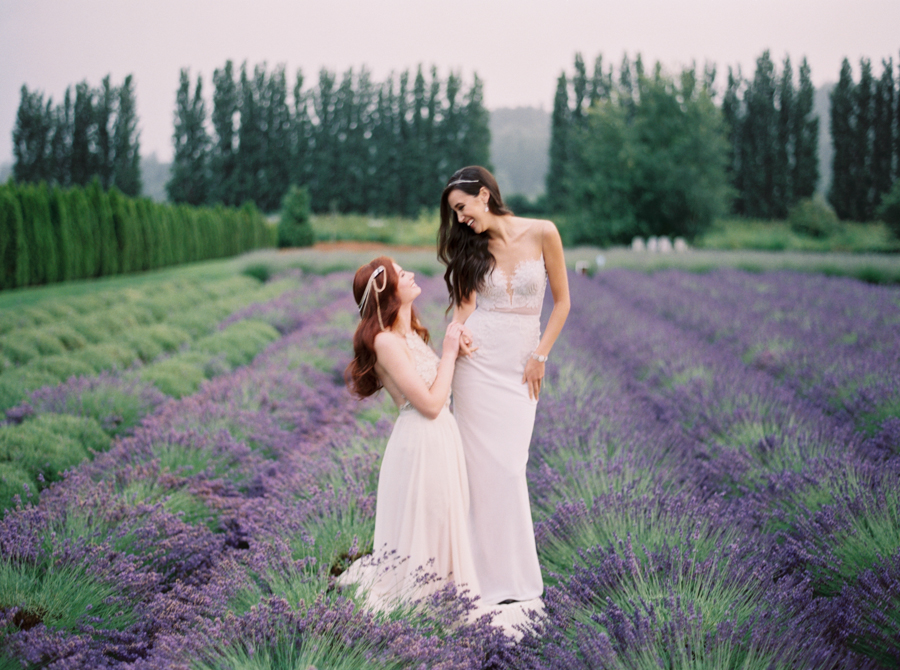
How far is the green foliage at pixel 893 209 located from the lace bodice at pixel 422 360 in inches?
692

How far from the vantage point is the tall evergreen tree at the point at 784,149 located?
32031mm

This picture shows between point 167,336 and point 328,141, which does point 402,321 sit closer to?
point 167,336

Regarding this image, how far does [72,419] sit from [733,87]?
40683 mm

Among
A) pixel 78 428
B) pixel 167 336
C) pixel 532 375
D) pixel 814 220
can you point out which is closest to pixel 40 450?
pixel 78 428

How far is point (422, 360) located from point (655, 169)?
27655 millimetres

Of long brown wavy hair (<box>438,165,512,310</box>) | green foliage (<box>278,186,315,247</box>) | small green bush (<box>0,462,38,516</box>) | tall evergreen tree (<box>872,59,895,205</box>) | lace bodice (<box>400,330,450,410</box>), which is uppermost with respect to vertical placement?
tall evergreen tree (<box>872,59,895,205</box>)

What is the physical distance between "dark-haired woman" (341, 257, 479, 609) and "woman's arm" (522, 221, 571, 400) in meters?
0.36

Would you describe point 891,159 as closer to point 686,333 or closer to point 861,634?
point 686,333

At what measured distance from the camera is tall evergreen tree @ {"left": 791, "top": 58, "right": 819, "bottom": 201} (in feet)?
102

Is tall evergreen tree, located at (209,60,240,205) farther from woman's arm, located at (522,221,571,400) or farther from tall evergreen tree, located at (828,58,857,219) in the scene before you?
woman's arm, located at (522,221,571,400)

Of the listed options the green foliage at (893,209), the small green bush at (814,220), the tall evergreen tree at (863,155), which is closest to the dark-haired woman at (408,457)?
the green foliage at (893,209)

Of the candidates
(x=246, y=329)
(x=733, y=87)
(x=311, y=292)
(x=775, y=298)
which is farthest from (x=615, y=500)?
(x=733, y=87)

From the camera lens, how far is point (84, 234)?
12562mm

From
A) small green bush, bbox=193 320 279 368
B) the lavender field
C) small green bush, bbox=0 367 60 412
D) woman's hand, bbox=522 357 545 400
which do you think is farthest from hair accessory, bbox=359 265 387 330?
small green bush, bbox=193 320 279 368
